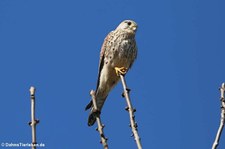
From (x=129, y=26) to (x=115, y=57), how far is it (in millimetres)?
601

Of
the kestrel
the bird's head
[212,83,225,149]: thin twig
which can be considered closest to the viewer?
[212,83,225,149]: thin twig

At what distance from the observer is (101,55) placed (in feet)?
21.2

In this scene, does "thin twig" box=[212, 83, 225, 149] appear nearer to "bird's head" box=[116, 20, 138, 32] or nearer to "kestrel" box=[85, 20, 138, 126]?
"kestrel" box=[85, 20, 138, 126]

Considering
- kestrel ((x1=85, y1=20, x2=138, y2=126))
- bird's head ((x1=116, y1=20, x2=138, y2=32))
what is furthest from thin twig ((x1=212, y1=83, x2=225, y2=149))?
bird's head ((x1=116, y1=20, x2=138, y2=32))

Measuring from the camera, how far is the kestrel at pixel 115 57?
625 centimetres

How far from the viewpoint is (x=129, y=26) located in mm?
6645

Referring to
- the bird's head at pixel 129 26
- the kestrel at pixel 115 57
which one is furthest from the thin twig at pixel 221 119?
the bird's head at pixel 129 26

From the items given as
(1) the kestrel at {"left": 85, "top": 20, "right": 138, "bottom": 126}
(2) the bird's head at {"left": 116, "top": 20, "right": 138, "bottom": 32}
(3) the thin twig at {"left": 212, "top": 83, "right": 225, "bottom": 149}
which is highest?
(2) the bird's head at {"left": 116, "top": 20, "right": 138, "bottom": 32}

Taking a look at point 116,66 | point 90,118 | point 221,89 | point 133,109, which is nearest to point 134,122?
point 133,109

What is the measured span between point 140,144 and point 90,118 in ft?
8.70

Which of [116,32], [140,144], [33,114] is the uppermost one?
[116,32]

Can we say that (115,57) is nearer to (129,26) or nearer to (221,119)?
(129,26)

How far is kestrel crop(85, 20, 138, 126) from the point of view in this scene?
6.25 m

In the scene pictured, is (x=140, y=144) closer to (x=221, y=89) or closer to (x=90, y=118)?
(x=221, y=89)
